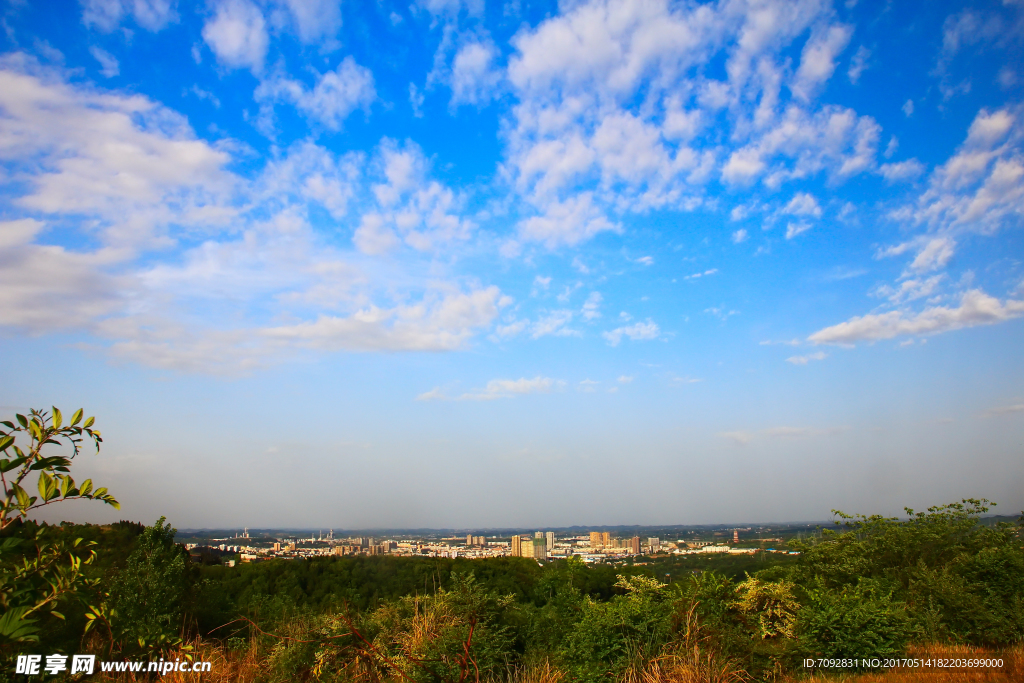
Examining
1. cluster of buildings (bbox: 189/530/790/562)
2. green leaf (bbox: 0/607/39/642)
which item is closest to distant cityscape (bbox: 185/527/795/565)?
cluster of buildings (bbox: 189/530/790/562)

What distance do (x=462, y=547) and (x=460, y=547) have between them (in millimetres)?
78

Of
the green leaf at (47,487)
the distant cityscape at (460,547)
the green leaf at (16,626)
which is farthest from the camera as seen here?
the distant cityscape at (460,547)

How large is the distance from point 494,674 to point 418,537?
12019mm

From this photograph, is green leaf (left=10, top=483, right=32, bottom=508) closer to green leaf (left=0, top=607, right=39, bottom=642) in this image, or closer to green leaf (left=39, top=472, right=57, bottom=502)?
green leaf (left=39, top=472, right=57, bottom=502)

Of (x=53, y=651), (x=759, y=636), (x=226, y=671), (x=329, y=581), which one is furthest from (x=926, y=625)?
(x=329, y=581)

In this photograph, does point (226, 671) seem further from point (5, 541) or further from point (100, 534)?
point (100, 534)

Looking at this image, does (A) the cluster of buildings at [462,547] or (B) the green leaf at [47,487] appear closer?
(B) the green leaf at [47,487]

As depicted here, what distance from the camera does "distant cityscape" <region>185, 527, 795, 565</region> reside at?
16.0 meters

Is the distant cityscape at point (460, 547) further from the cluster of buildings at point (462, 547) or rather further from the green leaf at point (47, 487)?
the green leaf at point (47, 487)

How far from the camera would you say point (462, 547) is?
57.6 ft

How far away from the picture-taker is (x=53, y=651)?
3936 mm

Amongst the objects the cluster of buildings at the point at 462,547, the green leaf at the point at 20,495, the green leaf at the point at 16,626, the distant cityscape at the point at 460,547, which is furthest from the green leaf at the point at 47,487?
the cluster of buildings at the point at 462,547

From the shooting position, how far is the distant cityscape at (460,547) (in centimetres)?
1600

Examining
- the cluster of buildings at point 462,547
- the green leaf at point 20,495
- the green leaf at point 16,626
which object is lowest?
the cluster of buildings at point 462,547
